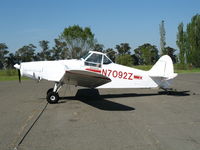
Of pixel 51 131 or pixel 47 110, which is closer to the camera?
pixel 51 131

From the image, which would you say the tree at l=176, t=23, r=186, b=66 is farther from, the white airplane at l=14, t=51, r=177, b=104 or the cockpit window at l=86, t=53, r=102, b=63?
the cockpit window at l=86, t=53, r=102, b=63

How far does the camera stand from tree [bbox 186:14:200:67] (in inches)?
1812

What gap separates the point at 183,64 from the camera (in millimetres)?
45844

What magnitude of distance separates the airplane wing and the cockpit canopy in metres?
0.90

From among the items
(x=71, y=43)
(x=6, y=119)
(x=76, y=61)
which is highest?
(x=71, y=43)

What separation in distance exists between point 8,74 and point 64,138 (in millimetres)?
34901

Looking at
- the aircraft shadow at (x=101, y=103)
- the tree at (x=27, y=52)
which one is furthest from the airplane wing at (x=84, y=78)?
the tree at (x=27, y=52)

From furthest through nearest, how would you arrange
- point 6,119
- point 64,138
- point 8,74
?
1. point 8,74
2. point 6,119
3. point 64,138

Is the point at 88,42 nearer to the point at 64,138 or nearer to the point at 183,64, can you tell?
the point at 183,64

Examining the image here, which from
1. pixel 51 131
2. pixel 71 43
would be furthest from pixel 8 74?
pixel 51 131

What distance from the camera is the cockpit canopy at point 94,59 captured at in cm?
959

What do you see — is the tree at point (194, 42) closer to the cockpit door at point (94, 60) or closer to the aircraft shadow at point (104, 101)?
the aircraft shadow at point (104, 101)

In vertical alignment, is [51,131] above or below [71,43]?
below

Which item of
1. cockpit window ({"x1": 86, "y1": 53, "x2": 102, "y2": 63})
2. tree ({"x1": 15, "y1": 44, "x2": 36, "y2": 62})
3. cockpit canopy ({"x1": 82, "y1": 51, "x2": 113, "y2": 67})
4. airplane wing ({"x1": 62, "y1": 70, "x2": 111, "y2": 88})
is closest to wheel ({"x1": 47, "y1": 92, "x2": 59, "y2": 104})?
airplane wing ({"x1": 62, "y1": 70, "x2": 111, "y2": 88})
